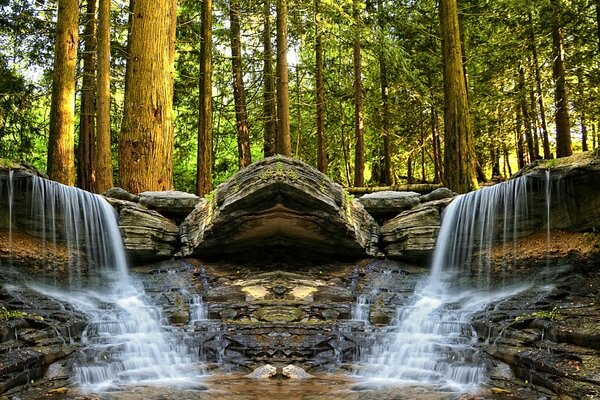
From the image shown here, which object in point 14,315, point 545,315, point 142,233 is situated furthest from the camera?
point 142,233

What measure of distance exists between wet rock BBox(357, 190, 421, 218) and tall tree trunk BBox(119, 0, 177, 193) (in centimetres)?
441

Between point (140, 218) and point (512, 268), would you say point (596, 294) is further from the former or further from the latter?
point (140, 218)

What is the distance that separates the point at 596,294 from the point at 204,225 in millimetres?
6476

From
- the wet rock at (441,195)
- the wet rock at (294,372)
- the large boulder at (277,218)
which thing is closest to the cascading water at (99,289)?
the wet rock at (294,372)

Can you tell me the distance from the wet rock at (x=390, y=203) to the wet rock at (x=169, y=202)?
367cm

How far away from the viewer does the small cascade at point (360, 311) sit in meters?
7.95

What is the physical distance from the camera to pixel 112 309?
7.85 metres

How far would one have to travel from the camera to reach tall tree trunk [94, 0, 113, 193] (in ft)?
47.2

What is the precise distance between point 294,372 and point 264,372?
34 centimetres

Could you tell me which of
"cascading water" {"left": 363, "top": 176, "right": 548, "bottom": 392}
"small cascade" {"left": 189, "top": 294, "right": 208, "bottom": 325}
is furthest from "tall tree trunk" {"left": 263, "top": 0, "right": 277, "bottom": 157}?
"small cascade" {"left": 189, "top": 294, "right": 208, "bottom": 325}

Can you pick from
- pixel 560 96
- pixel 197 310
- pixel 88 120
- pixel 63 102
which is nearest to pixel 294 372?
pixel 197 310

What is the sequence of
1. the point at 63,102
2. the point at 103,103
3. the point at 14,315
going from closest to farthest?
the point at 14,315 < the point at 63,102 < the point at 103,103

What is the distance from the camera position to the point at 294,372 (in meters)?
6.01

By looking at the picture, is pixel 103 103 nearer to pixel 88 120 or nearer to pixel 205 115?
pixel 205 115
